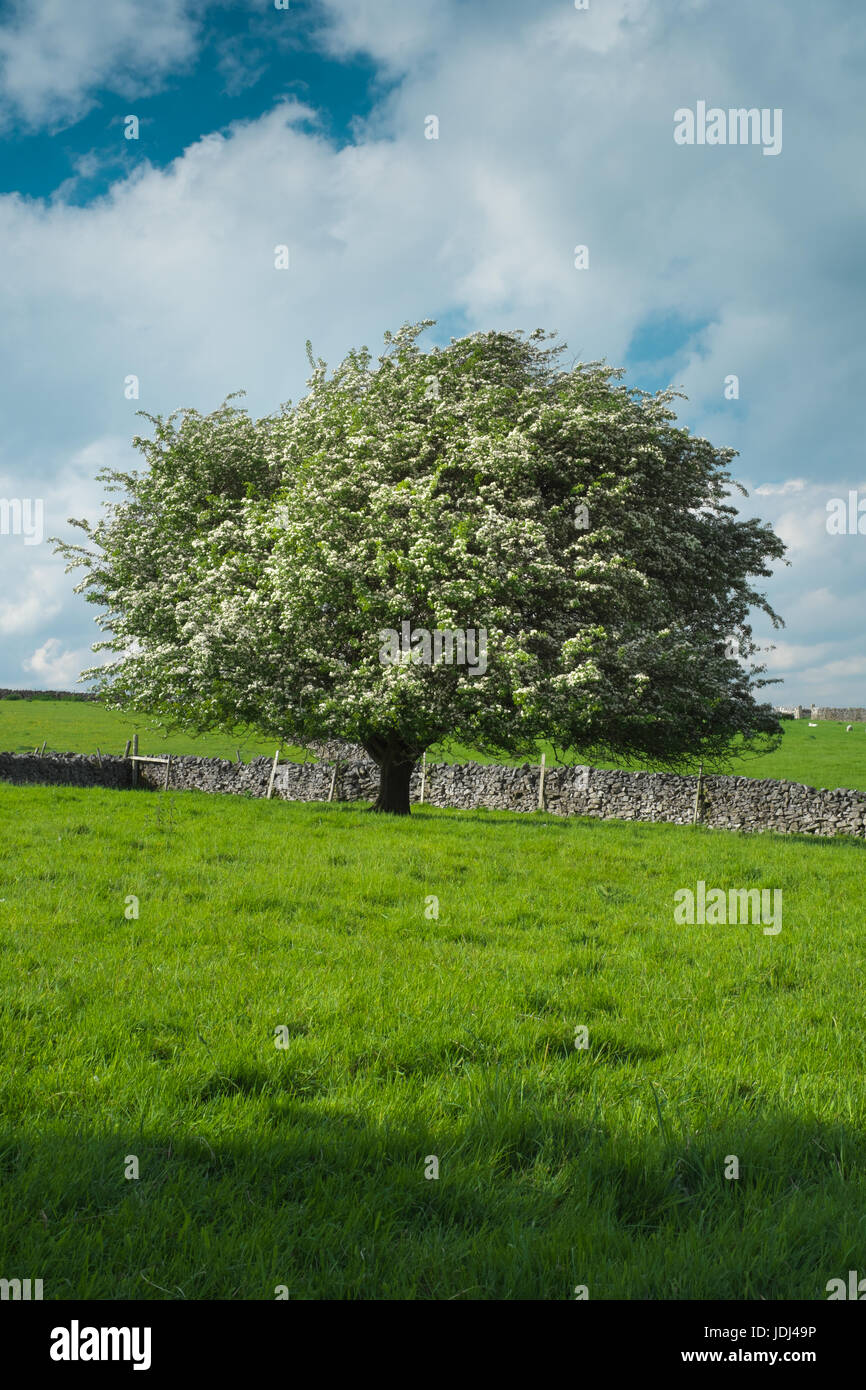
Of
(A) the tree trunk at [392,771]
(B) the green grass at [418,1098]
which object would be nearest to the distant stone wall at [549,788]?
(A) the tree trunk at [392,771]

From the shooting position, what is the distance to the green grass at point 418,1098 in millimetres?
3799

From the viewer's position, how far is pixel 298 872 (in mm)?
12664

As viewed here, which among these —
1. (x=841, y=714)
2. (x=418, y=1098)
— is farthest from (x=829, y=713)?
(x=418, y=1098)

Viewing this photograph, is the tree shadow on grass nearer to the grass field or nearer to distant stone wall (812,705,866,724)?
the grass field

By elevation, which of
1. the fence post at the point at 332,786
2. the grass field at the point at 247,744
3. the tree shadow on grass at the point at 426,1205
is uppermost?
the grass field at the point at 247,744

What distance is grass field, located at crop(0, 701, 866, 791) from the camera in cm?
4762

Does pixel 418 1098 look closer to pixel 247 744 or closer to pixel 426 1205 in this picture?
pixel 426 1205

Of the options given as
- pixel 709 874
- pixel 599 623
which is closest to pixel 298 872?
pixel 709 874

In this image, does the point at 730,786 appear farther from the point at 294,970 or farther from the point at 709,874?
the point at 294,970

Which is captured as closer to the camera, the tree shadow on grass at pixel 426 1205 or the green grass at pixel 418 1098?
the tree shadow on grass at pixel 426 1205

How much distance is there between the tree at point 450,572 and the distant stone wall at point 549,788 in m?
7.80

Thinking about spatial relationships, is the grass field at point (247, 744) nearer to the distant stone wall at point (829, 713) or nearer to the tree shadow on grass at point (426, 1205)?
the distant stone wall at point (829, 713)

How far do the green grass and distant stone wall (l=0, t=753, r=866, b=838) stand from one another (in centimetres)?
2196

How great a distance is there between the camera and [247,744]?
54.8m
